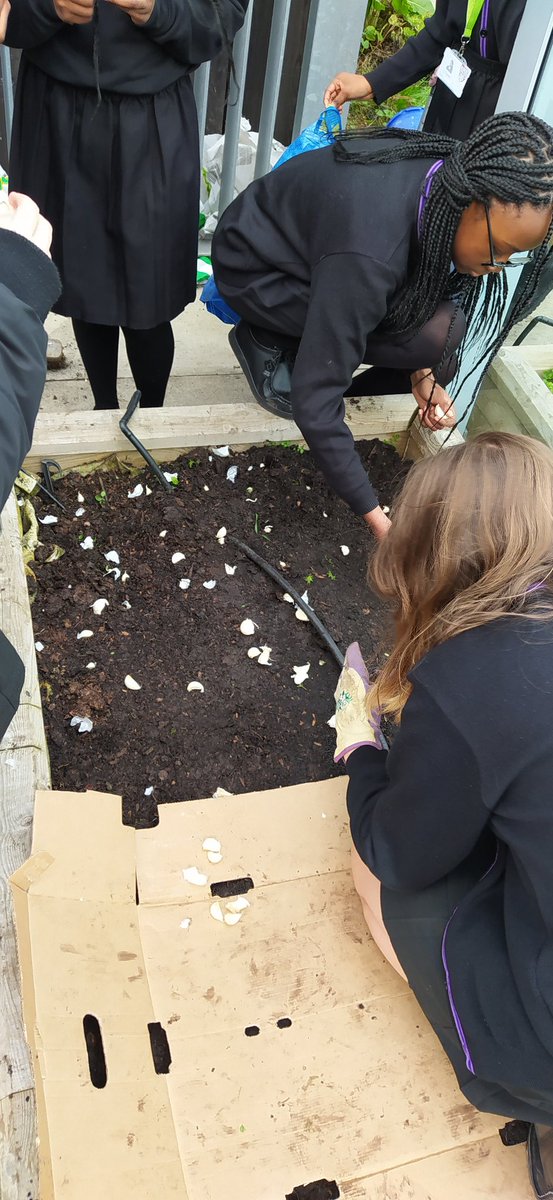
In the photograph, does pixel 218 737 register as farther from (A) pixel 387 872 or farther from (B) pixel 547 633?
(B) pixel 547 633

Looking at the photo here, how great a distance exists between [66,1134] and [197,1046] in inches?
10.3

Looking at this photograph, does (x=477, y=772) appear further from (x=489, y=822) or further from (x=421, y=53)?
(x=421, y=53)

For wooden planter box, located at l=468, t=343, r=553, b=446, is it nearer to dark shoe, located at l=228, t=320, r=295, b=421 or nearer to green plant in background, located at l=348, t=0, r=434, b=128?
dark shoe, located at l=228, t=320, r=295, b=421

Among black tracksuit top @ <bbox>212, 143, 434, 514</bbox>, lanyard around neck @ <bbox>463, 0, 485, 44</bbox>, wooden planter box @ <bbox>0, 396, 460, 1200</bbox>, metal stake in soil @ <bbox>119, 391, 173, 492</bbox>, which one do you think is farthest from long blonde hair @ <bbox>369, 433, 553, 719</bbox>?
lanyard around neck @ <bbox>463, 0, 485, 44</bbox>

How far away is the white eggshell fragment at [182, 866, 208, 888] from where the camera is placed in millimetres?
1570

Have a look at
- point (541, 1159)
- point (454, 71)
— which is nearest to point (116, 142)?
point (454, 71)

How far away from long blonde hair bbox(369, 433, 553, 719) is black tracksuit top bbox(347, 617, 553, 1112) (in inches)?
1.9

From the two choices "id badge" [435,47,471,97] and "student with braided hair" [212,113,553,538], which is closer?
"student with braided hair" [212,113,553,538]

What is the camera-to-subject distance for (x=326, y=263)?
5.57 feet

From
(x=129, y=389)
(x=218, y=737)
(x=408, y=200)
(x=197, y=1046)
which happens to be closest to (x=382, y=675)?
(x=218, y=737)

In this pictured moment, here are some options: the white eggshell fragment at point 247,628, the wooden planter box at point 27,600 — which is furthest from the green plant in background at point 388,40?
the white eggshell fragment at point 247,628

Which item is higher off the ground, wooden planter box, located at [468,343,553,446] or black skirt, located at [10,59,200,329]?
black skirt, located at [10,59,200,329]

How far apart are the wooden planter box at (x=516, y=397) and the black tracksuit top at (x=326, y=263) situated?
785 mm

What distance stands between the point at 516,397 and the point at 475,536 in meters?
1.58
